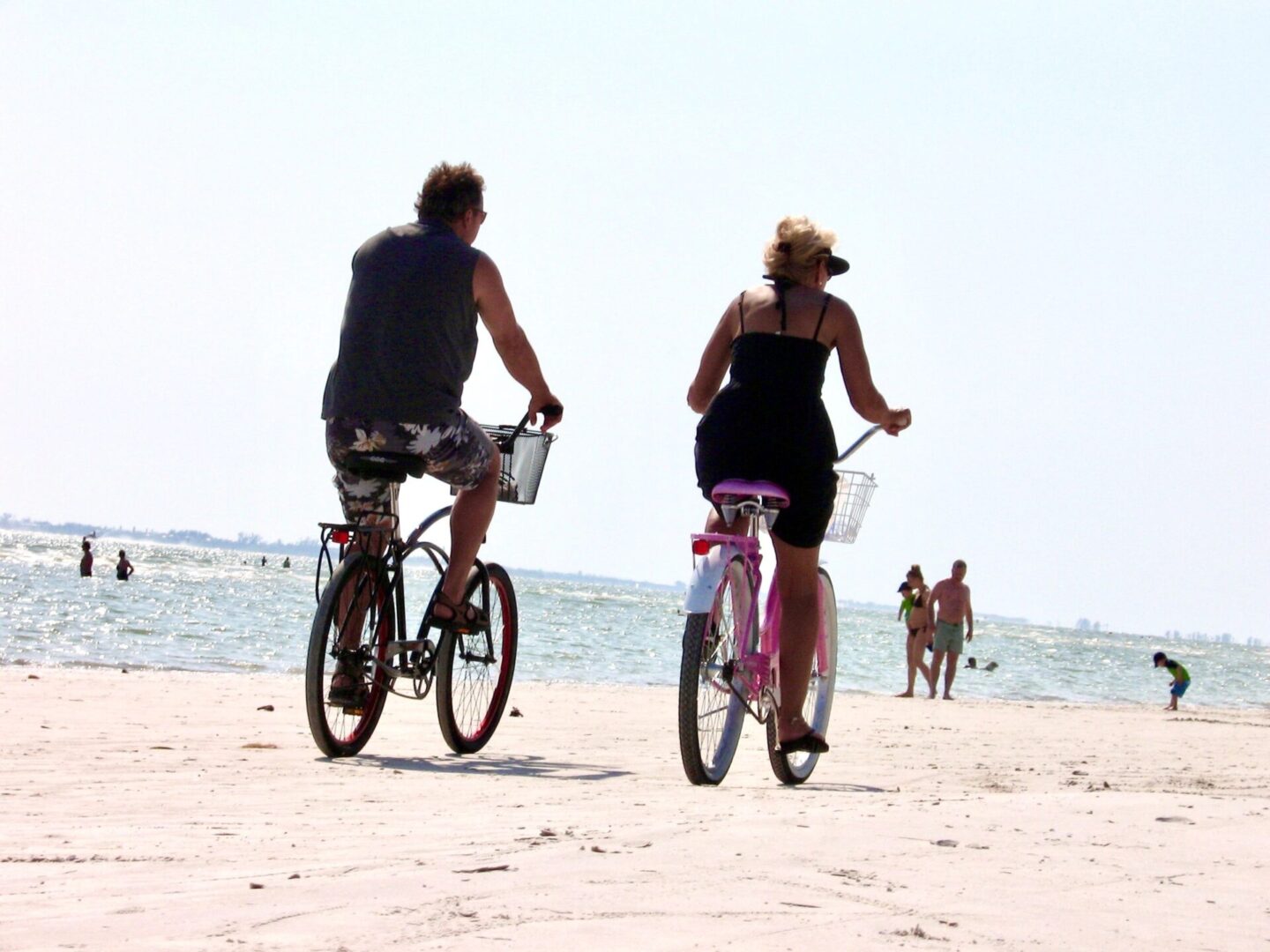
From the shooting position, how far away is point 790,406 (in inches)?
194

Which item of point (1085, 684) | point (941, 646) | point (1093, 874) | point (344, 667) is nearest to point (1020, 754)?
point (344, 667)

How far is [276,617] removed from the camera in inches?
1288

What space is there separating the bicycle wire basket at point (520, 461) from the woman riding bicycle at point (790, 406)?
2.73 feet

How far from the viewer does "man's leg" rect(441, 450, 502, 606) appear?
560 centimetres

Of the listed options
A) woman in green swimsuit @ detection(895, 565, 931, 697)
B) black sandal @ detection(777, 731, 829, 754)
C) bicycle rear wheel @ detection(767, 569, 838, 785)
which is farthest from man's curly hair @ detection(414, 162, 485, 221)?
woman in green swimsuit @ detection(895, 565, 931, 697)

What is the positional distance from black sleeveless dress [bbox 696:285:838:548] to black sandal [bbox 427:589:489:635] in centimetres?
119

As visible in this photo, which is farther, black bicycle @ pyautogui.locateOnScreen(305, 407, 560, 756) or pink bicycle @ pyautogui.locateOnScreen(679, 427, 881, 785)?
black bicycle @ pyautogui.locateOnScreen(305, 407, 560, 756)

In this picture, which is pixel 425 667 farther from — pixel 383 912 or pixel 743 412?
pixel 383 912

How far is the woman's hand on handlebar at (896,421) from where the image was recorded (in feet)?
17.2

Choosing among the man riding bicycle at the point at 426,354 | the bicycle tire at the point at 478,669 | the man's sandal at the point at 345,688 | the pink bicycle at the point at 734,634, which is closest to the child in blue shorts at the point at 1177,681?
the bicycle tire at the point at 478,669

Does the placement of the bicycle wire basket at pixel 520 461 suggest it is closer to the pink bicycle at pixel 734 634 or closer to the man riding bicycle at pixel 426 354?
the man riding bicycle at pixel 426 354

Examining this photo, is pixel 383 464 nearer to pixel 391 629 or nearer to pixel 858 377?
pixel 391 629

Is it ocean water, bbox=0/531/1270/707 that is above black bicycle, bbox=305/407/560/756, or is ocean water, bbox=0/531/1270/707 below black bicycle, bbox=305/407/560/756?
below

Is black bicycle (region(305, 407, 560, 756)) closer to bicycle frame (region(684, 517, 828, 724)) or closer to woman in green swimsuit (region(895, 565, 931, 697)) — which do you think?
bicycle frame (region(684, 517, 828, 724))
